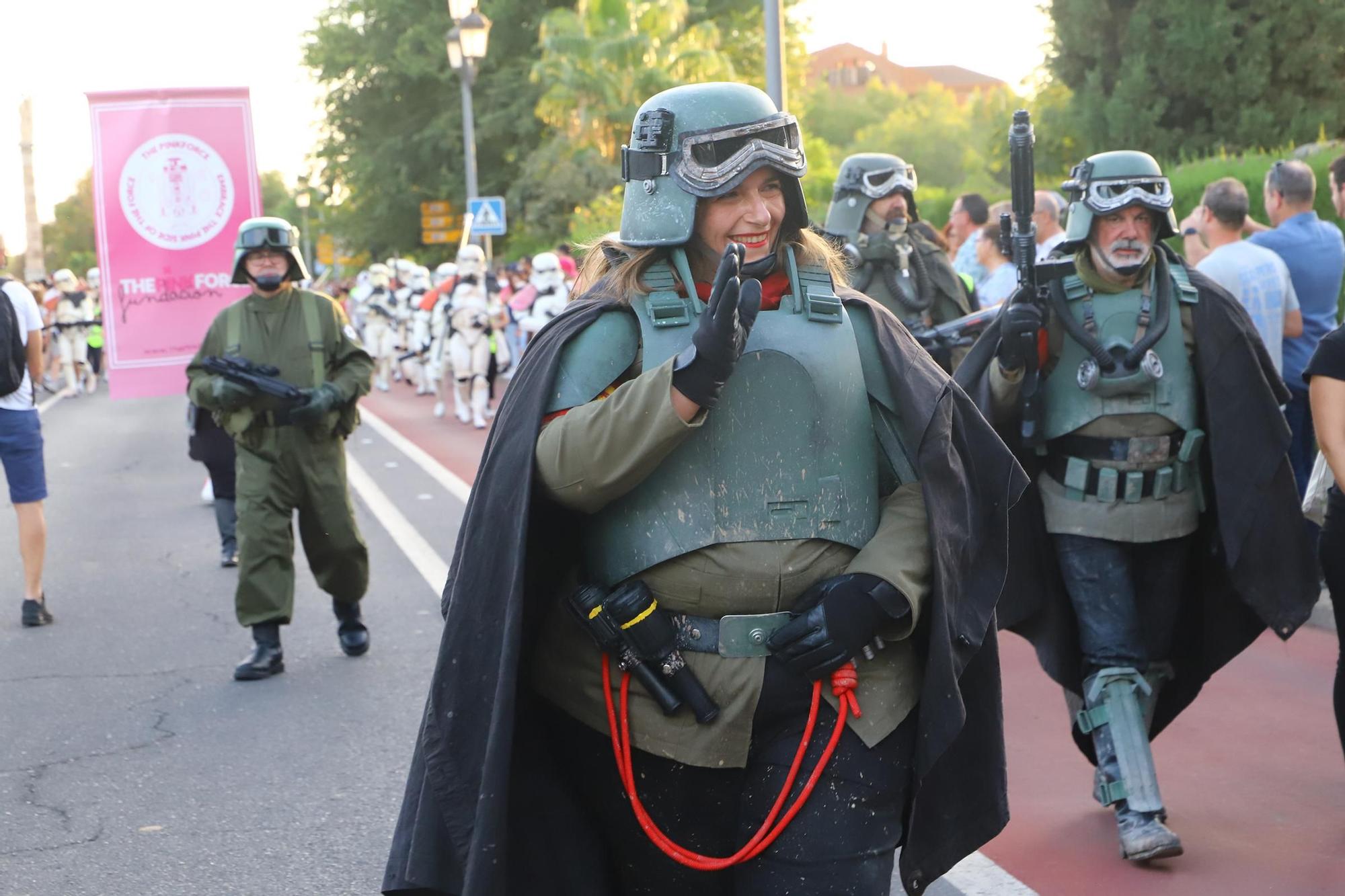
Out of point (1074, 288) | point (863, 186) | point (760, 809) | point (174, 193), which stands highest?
point (174, 193)

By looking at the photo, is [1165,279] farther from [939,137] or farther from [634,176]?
[939,137]

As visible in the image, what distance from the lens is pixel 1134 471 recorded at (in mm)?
4629

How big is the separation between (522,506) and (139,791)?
3275mm

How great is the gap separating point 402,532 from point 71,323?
66.1 ft

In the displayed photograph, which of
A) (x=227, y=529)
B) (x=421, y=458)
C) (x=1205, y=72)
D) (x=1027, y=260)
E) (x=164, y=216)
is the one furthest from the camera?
(x=1205, y=72)

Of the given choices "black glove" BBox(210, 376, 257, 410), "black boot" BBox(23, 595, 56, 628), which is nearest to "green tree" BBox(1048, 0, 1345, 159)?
"black boot" BBox(23, 595, 56, 628)

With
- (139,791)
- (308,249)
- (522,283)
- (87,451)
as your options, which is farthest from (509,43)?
(308,249)

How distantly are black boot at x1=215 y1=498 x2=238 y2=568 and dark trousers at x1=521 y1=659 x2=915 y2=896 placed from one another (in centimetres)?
690

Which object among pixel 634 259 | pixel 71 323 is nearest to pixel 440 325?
pixel 71 323

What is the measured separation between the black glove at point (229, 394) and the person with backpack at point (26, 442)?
1.78 metres

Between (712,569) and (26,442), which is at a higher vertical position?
(712,569)

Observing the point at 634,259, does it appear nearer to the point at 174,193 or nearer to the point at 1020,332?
the point at 1020,332

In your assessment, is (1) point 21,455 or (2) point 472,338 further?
(2) point 472,338

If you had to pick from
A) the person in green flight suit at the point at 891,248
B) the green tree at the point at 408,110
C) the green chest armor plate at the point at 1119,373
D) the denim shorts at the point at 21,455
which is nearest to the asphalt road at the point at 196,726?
the denim shorts at the point at 21,455
